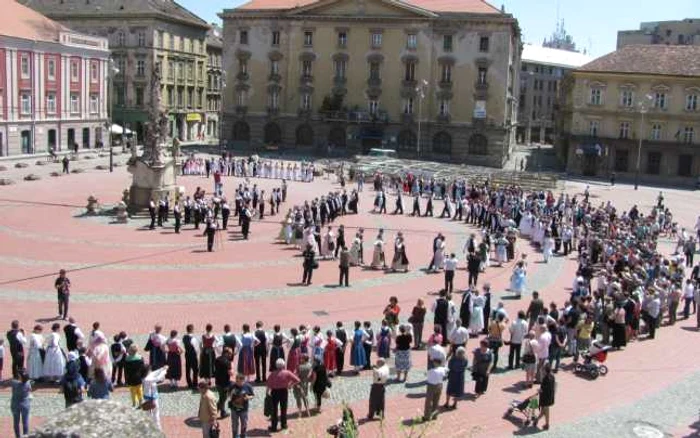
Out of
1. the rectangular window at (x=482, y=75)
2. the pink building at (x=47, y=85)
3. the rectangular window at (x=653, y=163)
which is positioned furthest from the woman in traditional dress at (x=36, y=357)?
the rectangular window at (x=482, y=75)

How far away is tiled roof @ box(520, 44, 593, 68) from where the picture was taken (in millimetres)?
121256

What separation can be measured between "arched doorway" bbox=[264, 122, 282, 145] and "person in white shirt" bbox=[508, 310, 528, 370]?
62149 millimetres

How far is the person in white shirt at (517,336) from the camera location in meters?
17.6

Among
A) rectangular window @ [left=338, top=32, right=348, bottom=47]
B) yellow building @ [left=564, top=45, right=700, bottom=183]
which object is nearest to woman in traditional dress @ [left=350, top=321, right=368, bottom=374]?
yellow building @ [left=564, top=45, right=700, bottom=183]

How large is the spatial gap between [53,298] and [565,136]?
6270 cm

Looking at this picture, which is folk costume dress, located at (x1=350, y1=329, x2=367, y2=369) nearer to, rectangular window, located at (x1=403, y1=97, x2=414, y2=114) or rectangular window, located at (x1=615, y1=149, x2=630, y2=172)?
rectangular window, located at (x1=615, y1=149, x2=630, y2=172)

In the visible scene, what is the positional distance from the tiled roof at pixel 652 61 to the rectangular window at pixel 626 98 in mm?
1877

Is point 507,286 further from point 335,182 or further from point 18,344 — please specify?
point 335,182

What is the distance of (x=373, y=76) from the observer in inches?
2931

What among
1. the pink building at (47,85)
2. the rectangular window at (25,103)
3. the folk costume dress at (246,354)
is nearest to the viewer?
the folk costume dress at (246,354)

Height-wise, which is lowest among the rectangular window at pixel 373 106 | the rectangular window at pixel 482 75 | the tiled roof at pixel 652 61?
the rectangular window at pixel 373 106

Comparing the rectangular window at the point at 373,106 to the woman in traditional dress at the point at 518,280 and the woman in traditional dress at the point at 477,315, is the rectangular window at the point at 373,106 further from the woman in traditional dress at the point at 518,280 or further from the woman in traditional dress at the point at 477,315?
the woman in traditional dress at the point at 477,315

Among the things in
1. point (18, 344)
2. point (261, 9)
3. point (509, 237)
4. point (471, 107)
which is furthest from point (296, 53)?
point (18, 344)

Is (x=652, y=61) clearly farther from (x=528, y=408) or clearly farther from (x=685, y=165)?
(x=528, y=408)
